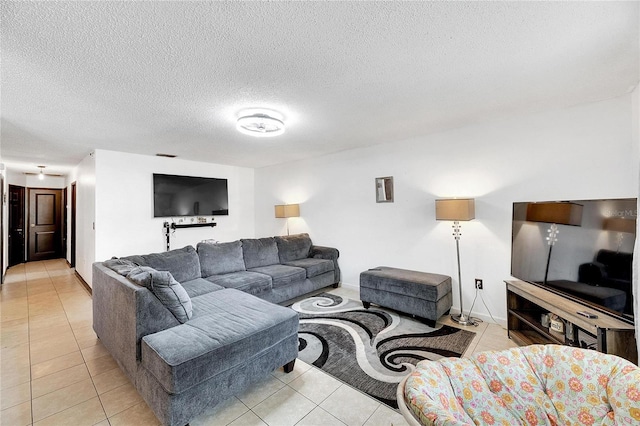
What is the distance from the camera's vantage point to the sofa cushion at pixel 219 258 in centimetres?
350

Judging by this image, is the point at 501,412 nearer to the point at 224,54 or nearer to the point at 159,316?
the point at 159,316

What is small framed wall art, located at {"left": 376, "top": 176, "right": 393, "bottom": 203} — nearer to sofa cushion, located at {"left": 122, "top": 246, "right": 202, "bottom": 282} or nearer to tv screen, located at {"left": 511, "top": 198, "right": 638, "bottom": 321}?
tv screen, located at {"left": 511, "top": 198, "right": 638, "bottom": 321}

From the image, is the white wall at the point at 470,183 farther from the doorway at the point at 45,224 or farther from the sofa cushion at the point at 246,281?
the doorway at the point at 45,224

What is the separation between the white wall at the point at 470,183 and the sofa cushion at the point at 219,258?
164 centimetres

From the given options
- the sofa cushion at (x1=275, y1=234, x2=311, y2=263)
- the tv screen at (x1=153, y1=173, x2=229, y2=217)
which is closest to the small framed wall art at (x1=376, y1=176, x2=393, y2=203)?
the sofa cushion at (x1=275, y1=234, x2=311, y2=263)

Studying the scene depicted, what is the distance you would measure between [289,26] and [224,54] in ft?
1.67

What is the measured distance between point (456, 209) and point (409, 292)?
42.6 inches

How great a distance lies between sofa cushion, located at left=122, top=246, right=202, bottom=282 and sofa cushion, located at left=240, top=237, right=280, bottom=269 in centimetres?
77

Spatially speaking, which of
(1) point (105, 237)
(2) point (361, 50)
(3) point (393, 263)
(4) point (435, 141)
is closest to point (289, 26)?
(2) point (361, 50)

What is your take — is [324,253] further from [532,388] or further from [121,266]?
[532,388]

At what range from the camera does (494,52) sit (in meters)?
1.74

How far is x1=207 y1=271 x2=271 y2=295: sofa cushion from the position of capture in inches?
127

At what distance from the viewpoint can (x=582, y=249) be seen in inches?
83.6

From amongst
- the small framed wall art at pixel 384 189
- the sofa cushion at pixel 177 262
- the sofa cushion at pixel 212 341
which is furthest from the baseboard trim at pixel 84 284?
the small framed wall art at pixel 384 189
